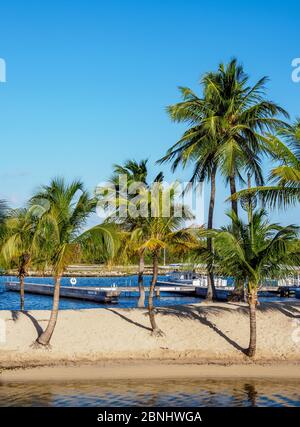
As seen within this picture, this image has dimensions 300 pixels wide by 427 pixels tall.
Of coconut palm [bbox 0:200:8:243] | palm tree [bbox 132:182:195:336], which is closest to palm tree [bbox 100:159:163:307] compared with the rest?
palm tree [bbox 132:182:195:336]

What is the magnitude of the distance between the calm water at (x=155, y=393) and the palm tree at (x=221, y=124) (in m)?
13.0

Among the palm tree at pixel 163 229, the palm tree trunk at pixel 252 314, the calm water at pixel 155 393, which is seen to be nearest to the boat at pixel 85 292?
the palm tree at pixel 163 229

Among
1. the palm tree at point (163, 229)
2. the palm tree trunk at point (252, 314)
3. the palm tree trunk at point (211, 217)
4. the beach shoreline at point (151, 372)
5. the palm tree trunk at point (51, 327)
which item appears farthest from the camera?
the palm tree trunk at point (211, 217)

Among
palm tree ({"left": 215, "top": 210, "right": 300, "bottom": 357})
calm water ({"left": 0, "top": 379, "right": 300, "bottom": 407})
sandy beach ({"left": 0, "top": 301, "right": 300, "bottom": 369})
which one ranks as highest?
palm tree ({"left": 215, "top": 210, "right": 300, "bottom": 357})

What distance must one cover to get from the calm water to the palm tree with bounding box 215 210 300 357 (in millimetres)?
4107

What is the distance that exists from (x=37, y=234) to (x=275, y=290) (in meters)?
55.2

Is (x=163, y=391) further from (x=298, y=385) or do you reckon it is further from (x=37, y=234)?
(x=37, y=234)

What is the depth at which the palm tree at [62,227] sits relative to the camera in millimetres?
22938

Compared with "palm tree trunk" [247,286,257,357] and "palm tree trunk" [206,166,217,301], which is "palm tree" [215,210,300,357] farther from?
"palm tree trunk" [206,166,217,301]

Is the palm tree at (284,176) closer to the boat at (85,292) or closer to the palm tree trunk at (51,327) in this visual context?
the palm tree trunk at (51,327)

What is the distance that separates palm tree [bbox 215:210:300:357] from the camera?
2352cm

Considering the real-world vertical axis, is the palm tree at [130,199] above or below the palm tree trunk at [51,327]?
above

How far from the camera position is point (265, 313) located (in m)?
28.0
